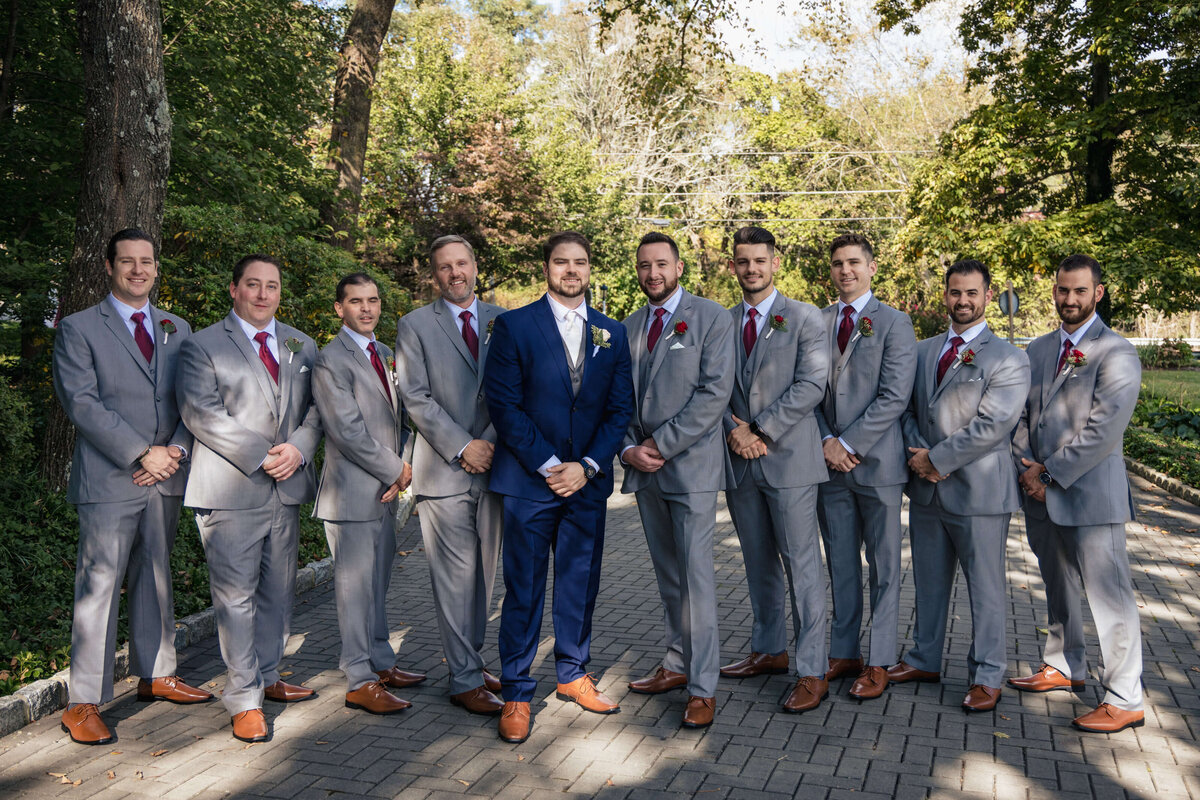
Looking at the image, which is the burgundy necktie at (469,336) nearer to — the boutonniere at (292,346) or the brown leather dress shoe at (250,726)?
the boutonniere at (292,346)

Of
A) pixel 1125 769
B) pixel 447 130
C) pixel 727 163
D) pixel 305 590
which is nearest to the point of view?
pixel 1125 769

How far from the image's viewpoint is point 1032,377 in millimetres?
5547

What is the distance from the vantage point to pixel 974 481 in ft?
17.4

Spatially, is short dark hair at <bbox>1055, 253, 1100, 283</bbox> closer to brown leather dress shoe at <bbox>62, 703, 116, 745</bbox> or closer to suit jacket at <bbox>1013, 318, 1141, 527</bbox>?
suit jacket at <bbox>1013, 318, 1141, 527</bbox>

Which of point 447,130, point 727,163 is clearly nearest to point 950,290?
point 447,130

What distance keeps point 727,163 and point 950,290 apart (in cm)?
4703

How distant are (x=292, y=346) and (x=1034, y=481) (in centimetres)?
420

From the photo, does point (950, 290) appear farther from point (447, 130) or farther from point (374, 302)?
point (447, 130)

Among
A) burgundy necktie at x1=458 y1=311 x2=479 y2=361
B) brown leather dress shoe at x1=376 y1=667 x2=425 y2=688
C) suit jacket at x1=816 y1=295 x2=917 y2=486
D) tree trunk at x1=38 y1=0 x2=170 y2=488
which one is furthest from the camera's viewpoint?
tree trunk at x1=38 y1=0 x2=170 y2=488

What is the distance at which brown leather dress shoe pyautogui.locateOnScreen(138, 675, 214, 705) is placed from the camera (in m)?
5.50

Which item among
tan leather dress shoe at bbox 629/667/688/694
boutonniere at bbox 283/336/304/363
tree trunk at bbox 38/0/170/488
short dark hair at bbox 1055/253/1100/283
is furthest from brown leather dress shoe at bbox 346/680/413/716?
short dark hair at bbox 1055/253/1100/283

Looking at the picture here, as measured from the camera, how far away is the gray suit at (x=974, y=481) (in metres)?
5.25

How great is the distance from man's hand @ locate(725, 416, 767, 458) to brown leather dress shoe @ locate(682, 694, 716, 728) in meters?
1.35

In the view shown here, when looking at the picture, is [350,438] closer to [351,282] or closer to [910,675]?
[351,282]
